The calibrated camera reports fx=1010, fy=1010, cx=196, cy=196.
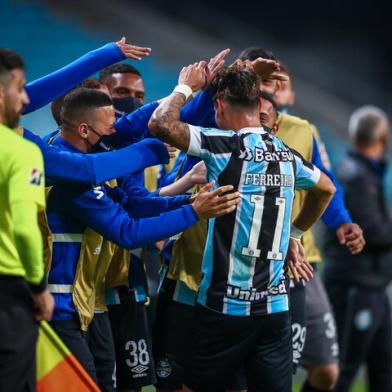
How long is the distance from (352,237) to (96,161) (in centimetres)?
204

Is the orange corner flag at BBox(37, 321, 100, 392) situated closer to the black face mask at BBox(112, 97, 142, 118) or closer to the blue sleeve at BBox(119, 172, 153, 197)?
the blue sleeve at BBox(119, 172, 153, 197)

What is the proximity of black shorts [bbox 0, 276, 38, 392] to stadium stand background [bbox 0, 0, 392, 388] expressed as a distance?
6.36m

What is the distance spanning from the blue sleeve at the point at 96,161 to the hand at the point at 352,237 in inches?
64.5

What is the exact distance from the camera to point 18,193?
392cm

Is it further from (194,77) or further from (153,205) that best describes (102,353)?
(194,77)

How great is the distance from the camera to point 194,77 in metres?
5.11

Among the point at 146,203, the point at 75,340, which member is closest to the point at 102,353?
the point at 75,340

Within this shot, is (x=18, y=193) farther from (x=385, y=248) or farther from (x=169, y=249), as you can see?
(x=385, y=248)

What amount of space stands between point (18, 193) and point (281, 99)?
3189 millimetres

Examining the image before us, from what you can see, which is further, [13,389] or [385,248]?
[385,248]

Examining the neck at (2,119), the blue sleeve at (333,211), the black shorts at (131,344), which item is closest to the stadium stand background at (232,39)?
the blue sleeve at (333,211)

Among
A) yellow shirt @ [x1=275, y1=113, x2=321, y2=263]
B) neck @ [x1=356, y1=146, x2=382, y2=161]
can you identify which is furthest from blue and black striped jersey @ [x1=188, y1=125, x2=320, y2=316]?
neck @ [x1=356, y1=146, x2=382, y2=161]

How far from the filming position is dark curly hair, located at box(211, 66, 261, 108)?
4.84 meters

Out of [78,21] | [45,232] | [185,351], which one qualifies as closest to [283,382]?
[185,351]
